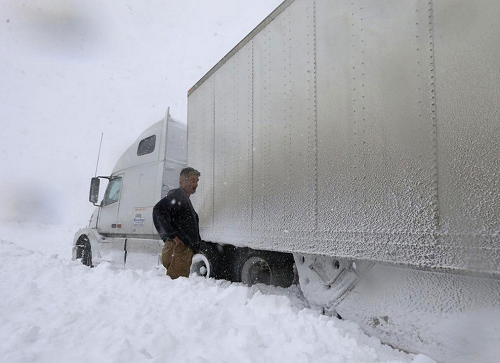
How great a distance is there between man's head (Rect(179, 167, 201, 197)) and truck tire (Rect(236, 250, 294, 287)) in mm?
1208

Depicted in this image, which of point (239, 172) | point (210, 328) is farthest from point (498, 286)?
point (239, 172)

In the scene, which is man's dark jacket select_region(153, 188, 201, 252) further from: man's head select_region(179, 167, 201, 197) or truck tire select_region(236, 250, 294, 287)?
truck tire select_region(236, 250, 294, 287)

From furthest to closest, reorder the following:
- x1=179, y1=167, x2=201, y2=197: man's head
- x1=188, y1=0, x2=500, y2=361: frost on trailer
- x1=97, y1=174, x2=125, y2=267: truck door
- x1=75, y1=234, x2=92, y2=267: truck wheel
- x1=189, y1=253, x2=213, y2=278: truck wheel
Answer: x1=75, y1=234, x2=92, y2=267: truck wheel → x1=97, y1=174, x2=125, y2=267: truck door → x1=189, y1=253, x2=213, y2=278: truck wheel → x1=179, y1=167, x2=201, y2=197: man's head → x1=188, y1=0, x2=500, y2=361: frost on trailer

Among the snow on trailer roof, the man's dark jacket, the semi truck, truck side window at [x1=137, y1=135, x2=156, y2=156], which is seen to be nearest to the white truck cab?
truck side window at [x1=137, y1=135, x2=156, y2=156]

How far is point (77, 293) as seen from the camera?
12.4 ft

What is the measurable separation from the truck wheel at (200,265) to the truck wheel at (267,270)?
72cm

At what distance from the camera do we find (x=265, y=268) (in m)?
4.50

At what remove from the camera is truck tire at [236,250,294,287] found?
13.7 ft

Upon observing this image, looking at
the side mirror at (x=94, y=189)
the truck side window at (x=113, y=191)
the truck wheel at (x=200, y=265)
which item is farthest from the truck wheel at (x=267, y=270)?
the side mirror at (x=94, y=189)

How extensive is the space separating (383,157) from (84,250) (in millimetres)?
7885

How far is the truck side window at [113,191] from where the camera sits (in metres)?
7.49

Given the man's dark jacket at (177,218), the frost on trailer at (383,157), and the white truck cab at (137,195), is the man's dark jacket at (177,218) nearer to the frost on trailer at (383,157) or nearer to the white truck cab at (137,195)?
the frost on trailer at (383,157)

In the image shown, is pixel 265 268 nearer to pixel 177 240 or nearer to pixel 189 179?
pixel 177 240

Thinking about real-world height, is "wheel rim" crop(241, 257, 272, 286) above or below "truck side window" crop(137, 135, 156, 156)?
below
